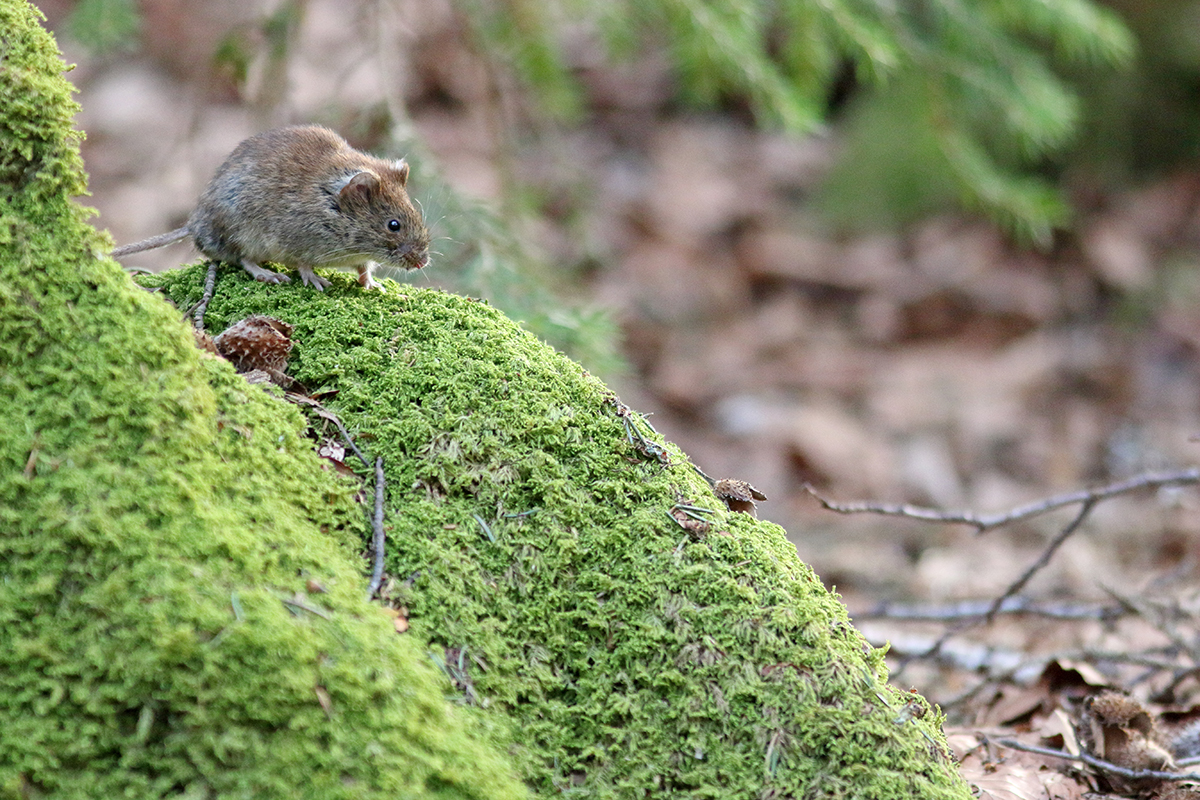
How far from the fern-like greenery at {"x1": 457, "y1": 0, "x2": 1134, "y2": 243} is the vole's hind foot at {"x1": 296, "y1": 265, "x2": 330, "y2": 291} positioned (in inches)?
93.6

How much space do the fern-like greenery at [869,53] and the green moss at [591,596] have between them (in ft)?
8.58

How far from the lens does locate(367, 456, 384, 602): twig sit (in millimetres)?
2068

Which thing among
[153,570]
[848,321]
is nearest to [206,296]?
[153,570]

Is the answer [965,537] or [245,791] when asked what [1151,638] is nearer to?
[965,537]

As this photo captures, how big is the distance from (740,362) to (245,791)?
7.28m

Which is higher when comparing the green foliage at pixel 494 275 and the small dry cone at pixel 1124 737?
the green foliage at pixel 494 275

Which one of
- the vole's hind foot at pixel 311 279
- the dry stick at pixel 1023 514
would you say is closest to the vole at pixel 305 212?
the vole's hind foot at pixel 311 279

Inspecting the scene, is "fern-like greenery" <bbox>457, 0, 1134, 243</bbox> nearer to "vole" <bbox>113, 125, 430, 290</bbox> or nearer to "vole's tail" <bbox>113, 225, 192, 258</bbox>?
"vole" <bbox>113, 125, 430, 290</bbox>

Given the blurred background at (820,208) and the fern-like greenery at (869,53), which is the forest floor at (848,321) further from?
the fern-like greenery at (869,53)

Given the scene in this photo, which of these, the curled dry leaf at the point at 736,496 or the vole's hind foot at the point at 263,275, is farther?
the vole's hind foot at the point at 263,275

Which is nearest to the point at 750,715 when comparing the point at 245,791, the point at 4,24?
the point at 245,791

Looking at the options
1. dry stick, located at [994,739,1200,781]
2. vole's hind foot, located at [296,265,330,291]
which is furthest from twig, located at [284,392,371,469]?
dry stick, located at [994,739,1200,781]

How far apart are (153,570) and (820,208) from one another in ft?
30.5

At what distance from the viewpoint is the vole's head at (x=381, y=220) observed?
10.2 feet
